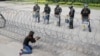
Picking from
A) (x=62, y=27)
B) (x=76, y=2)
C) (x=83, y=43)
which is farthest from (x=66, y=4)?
(x=83, y=43)

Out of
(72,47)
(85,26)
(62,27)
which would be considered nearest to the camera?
(72,47)

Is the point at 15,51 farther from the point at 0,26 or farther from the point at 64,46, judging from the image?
the point at 0,26

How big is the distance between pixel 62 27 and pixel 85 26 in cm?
209

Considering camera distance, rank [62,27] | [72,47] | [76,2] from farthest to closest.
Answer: [76,2] < [62,27] < [72,47]

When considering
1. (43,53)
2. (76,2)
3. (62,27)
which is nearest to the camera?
(43,53)

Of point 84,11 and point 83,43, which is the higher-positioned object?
point 84,11

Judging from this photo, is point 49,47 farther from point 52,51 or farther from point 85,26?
point 85,26

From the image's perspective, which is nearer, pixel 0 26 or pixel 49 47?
pixel 49 47

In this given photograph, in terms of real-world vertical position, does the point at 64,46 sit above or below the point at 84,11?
below

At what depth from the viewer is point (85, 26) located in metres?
17.9

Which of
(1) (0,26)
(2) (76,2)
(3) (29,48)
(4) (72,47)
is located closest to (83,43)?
(4) (72,47)

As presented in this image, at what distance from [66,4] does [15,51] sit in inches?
1014

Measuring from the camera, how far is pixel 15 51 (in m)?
12.6

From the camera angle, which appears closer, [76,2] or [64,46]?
[64,46]
